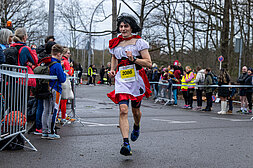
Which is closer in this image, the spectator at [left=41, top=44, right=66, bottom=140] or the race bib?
the race bib

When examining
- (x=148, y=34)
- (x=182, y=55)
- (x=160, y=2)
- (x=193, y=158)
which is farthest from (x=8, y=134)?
(x=182, y=55)

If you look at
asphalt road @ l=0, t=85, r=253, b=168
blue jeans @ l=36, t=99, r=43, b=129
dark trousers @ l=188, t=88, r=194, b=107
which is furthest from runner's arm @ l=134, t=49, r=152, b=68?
dark trousers @ l=188, t=88, r=194, b=107

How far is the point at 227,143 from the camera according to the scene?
672 centimetres

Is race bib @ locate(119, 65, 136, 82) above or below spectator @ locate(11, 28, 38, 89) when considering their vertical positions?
below

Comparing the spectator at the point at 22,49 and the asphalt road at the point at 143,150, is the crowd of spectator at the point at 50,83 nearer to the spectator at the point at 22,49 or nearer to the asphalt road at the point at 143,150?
the spectator at the point at 22,49

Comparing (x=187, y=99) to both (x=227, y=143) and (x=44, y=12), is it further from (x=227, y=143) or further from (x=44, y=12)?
(x=44, y=12)

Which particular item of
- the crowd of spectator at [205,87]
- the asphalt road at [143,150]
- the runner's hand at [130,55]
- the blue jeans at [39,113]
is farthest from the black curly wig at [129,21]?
the crowd of spectator at [205,87]

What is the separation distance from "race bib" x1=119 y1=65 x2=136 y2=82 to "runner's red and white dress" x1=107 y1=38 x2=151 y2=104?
0.05 meters

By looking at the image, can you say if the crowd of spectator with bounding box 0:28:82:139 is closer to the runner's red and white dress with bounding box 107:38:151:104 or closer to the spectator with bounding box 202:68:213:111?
the runner's red and white dress with bounding box 107:38:151:104

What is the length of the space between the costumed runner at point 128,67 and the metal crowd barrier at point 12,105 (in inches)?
53.1

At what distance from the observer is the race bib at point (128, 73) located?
559cm

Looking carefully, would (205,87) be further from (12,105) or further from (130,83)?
(12,105)

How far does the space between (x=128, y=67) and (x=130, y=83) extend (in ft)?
0.78

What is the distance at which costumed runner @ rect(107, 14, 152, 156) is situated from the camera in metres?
5.51
